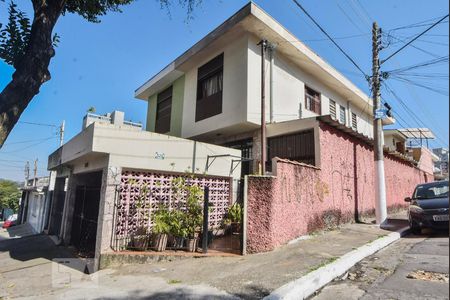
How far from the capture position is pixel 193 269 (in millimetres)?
6160

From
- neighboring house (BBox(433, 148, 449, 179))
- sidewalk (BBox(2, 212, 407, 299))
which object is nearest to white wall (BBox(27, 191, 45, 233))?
sidewalk (BBox(2, 212, 407, 299))

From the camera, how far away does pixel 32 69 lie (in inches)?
164

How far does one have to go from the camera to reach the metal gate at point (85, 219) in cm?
909

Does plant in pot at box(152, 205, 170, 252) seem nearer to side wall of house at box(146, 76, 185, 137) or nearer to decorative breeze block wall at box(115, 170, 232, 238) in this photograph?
decorative breeze block wall at box(115, 170, 232, 238)

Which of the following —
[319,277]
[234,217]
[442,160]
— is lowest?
[319,277]

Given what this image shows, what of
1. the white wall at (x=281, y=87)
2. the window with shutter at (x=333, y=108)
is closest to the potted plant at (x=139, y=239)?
the white wall at (x=281, y=87)

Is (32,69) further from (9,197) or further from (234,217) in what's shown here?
(9,197)

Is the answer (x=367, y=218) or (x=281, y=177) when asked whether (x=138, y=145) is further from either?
(x=367, y=218)

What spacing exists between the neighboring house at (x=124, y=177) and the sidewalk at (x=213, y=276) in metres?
1.35

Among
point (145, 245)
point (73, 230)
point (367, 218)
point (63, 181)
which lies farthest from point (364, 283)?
point (63, 181)

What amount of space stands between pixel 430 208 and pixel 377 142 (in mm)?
3523

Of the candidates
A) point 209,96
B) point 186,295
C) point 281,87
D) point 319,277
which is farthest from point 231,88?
point 186,295

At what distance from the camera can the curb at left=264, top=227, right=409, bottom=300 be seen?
13.9 feet

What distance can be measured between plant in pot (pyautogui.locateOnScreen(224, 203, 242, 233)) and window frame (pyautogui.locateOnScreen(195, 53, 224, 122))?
13.8 feet
